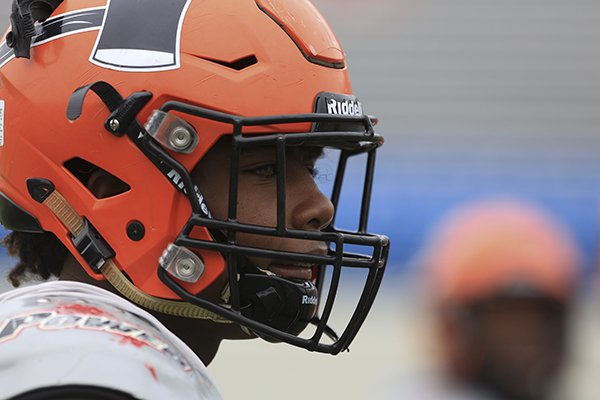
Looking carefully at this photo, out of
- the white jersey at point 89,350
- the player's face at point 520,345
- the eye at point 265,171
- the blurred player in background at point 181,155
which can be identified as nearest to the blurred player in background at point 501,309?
the player's face at point 520,345

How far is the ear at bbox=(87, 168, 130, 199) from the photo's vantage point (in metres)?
1.99

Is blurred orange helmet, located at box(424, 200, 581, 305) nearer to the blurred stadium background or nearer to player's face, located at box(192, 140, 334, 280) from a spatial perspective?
player's face, located at box(192, 140, 334, 280)

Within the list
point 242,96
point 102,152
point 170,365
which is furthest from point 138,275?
point 170,365

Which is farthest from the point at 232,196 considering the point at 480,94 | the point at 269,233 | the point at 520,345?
the point at 480,94

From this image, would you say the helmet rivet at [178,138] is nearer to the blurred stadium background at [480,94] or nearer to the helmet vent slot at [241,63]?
the helmet vent slot at [241,63]

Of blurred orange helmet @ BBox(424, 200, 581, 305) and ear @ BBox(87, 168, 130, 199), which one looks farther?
blurred orange helmet @ BBox(424, 200, 581, 305)

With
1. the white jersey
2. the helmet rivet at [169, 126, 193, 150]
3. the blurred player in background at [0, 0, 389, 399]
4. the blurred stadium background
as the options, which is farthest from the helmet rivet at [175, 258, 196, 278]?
the blurred stadium background

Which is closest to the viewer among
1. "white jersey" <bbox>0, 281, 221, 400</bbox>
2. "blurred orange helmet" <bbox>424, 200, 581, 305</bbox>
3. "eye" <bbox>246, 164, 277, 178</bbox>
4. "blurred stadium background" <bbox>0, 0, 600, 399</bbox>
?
"white jersey" <bbox>0, 281, 221, 400</bbox>

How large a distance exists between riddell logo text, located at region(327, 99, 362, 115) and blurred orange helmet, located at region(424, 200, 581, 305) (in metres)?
1.67

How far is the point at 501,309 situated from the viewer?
357 centimetres

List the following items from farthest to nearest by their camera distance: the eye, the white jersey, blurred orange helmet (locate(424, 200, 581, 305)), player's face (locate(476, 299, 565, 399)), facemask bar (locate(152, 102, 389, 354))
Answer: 1. blurred orange helmet (locate(424, 200, 581, 305))
2. player's face (locate(476, 299, 565, 399))
3. the eye
4. facemask bar (locate(152, 102, 389, 354))
5. the white jersey

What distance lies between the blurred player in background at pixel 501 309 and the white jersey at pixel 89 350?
2.05 meters

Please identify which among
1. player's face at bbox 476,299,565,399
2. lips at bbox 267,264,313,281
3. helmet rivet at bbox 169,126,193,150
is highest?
helmet rivet at bbox 169,126,193,150

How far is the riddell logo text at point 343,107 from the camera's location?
2068 mm
